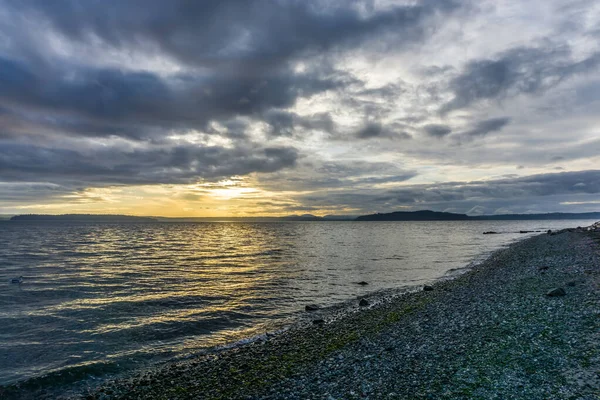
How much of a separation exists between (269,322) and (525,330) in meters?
14.3

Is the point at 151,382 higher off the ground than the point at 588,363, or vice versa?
the point at 588,363

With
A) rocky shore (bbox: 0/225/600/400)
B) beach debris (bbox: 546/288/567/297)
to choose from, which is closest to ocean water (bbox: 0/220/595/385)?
rocky shore (bbox: 0/225/600/400)

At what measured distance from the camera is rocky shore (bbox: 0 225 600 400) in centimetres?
1045

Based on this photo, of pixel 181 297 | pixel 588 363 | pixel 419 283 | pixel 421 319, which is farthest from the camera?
pixel 419 283

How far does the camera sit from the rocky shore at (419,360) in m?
10.5

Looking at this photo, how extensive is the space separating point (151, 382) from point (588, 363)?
15479 millimetres

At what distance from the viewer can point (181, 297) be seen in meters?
29.1

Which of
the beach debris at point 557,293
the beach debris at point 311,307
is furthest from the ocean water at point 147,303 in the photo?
the beach debris at point 557,293

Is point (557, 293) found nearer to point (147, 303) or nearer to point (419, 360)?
point (419, 360)

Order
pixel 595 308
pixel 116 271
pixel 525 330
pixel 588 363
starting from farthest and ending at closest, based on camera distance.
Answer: pixel 116 271
pixel 595 308
pixel 525 330
pixel 588 363

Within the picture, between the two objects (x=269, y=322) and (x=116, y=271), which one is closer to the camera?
(x=269, y=322)

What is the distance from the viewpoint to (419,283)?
34.8 metres

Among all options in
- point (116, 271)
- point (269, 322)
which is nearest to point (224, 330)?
point (269, 322)

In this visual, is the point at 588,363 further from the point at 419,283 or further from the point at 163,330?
the point at 419,283
